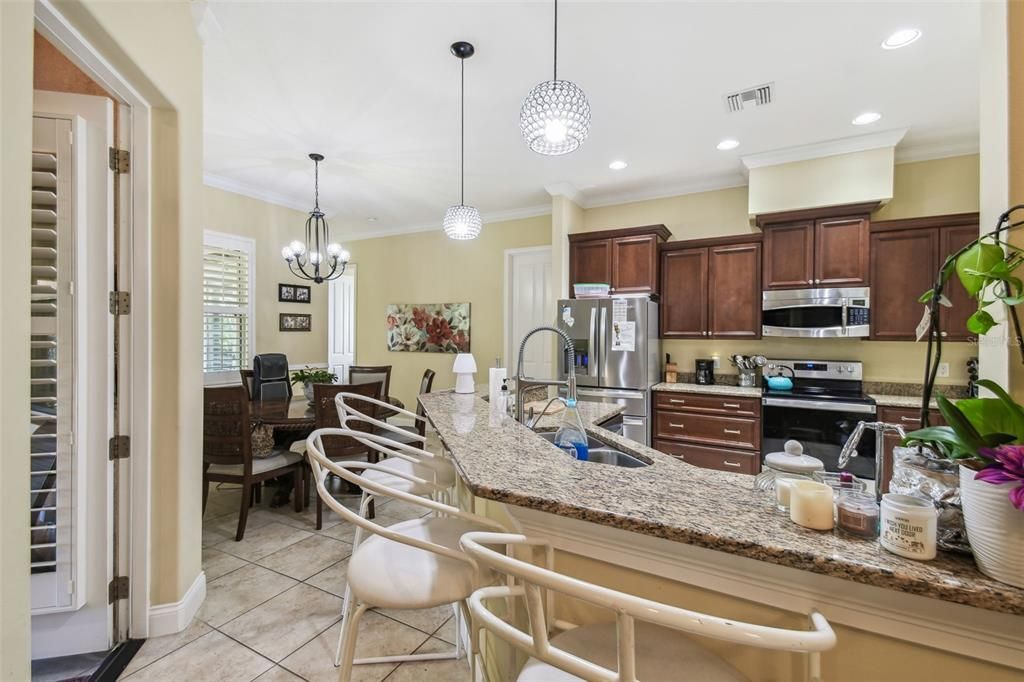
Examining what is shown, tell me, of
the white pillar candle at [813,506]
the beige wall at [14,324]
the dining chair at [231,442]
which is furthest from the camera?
the dining chair at [231,442]

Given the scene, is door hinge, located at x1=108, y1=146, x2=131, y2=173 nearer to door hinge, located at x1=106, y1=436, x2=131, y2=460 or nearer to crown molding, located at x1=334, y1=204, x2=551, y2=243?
door hinge, located at x1=106, y1=436, x2=131, y2=460

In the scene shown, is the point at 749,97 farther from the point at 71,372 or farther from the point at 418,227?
the point at 418,227

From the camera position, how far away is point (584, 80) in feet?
8.57

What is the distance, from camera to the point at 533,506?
0.91m

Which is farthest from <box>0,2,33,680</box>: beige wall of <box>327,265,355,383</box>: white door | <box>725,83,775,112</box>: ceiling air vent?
<box>327,265,355,383</box>: white door

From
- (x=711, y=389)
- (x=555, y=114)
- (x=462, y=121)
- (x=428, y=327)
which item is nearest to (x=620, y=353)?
(x=711, y=389)

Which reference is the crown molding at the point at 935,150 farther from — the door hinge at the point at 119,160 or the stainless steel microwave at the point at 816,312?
the door hinge at the point at 119,160

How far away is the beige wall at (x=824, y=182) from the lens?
10.7ft

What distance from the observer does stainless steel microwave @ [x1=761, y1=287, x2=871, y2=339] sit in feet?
11.0

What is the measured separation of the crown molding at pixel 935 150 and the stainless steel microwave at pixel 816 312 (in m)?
1.18

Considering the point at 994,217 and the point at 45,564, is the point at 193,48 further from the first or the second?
the point at 994,217

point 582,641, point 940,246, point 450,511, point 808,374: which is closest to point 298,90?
point 450,511

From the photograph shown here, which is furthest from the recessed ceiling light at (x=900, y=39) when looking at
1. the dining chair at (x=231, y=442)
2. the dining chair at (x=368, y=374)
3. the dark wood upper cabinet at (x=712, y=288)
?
the dining chair at (x=231, y=442)

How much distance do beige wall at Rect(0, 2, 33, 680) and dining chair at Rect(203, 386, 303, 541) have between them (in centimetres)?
173
